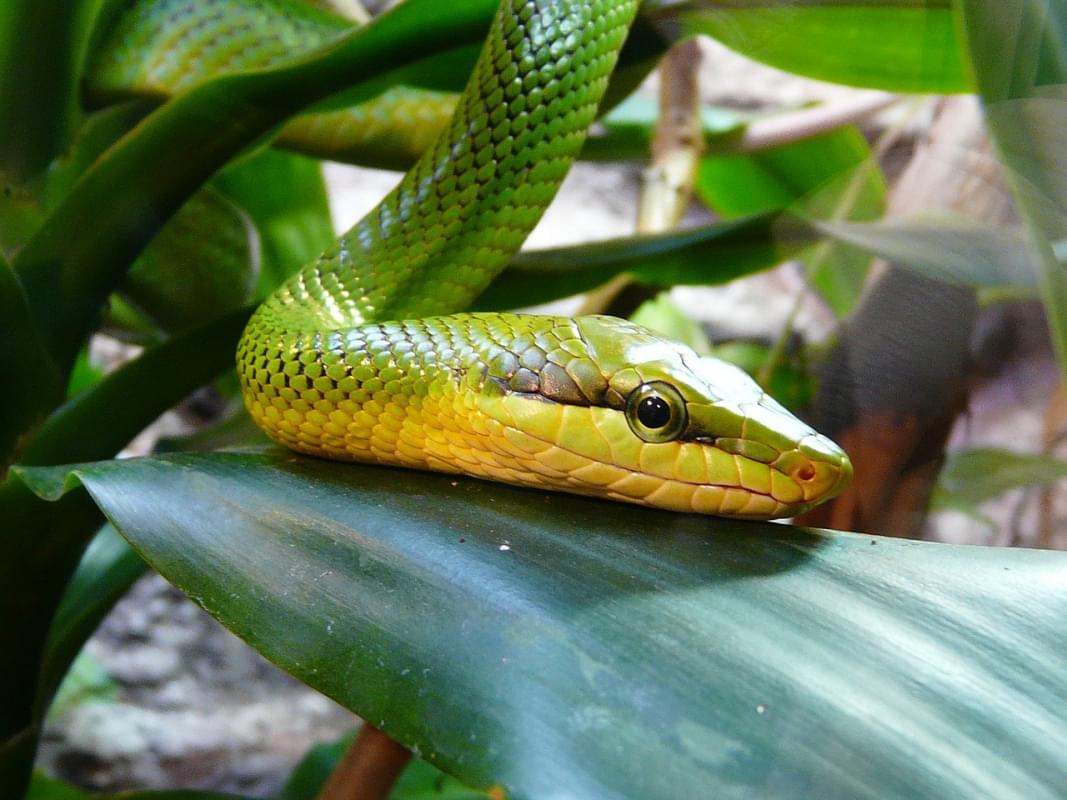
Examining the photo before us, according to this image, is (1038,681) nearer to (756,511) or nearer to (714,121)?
(756,511)

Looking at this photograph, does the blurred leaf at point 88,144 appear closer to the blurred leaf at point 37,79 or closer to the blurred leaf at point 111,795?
the blurred leaf at point 37,79

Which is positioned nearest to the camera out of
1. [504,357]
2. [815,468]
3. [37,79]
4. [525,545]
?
[525,545]

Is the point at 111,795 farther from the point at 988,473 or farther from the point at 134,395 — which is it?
the point at 988,473

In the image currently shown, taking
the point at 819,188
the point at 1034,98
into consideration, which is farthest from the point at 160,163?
the point at 819,188

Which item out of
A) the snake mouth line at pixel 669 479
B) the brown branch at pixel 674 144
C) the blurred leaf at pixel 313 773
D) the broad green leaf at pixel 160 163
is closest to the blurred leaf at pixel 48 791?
the blurred leaf at pixel 313 773

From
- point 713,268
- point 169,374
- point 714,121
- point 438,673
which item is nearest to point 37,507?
point 169,374

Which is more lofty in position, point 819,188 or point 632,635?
point 819,188
